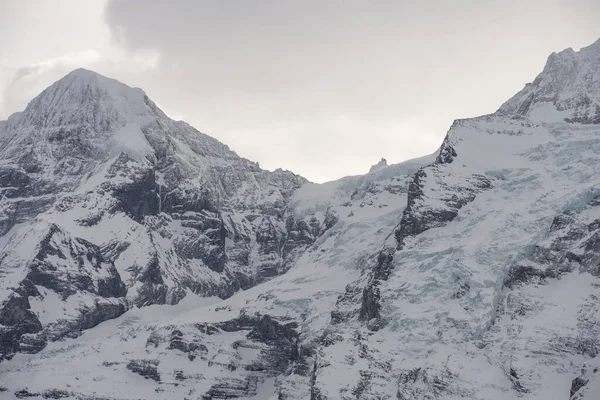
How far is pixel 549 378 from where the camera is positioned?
6890 inches

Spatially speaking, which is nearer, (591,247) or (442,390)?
(442,390)

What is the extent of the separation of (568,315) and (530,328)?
7117mm

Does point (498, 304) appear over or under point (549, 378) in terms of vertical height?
over

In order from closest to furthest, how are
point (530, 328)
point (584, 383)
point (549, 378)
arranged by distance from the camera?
1. point (584, 383)
2. point (549, 378)
3. point (530, 328)

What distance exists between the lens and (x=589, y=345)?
176875 millimetres

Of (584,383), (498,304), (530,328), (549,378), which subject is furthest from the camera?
(498,304)

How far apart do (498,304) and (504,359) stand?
56.5ft

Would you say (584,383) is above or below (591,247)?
below

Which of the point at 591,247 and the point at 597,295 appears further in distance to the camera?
the point at 591,247

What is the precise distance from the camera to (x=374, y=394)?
18788 cm

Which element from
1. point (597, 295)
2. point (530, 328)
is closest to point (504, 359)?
point (530, 328)

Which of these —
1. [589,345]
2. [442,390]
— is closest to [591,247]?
[589,345]

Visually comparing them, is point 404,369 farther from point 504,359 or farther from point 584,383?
point 584,383

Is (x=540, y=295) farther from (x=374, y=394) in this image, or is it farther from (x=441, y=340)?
(x=374, y=394)
